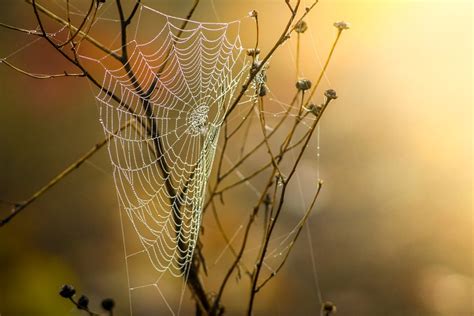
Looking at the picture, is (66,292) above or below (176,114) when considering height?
below

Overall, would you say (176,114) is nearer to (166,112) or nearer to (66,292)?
(166,112)

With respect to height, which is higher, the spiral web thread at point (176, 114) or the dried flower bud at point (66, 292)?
the spiral web thread at point (176, 114)

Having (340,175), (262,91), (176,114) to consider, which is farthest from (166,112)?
(262,91)

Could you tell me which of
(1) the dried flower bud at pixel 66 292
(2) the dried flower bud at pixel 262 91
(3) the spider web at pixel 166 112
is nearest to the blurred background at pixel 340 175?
(3) the spider web at pixel 166 112

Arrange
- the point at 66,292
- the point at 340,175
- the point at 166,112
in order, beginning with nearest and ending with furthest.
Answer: the point at 66,292
the point at 166,112
the point at 340,175

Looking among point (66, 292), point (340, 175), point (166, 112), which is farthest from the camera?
point (340, 175)

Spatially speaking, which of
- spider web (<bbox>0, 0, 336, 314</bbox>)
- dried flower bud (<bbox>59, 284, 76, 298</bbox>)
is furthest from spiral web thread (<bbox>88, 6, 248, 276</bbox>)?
dried flower bud (<bbox>59, 284, 76, 298</bbox>)

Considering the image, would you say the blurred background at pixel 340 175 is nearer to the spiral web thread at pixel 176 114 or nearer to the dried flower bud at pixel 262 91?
the spiral web thread at pixel 176 114

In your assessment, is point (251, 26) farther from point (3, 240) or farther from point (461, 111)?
point (3, 240)

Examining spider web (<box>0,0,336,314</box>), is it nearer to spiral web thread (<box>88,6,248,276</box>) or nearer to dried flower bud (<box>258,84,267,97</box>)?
spiral web thread (<box>88,6,248,276</box>)
